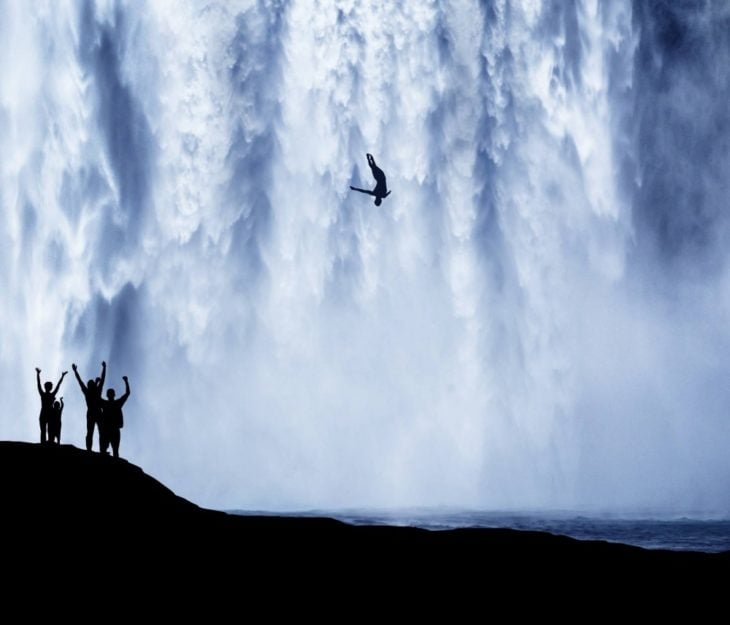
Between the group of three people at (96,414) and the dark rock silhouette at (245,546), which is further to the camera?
the group of three people at (96,414)

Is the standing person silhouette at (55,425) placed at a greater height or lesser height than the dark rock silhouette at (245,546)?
greater

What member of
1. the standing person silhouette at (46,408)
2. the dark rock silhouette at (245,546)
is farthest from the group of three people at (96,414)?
the dark rock silhouette at (245,546)

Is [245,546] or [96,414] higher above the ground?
[96,414]

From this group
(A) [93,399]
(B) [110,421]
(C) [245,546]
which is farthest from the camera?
(B) [110,421]

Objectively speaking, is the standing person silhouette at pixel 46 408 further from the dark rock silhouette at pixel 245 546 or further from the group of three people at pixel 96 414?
the dark rock silhouette at pixel 245 546

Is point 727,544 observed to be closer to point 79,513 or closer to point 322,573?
point 322,573

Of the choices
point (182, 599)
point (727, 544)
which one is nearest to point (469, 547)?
point (182, 599)

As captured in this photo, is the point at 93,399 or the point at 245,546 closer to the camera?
the point at 245,546

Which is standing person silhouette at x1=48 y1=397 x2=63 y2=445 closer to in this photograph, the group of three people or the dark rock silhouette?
the group of three people

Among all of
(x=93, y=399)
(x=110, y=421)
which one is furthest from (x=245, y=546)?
(x=93, y=399)

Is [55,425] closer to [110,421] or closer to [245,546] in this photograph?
[110,421]

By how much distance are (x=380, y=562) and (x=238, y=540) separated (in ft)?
8.36

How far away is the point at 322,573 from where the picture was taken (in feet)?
47.9

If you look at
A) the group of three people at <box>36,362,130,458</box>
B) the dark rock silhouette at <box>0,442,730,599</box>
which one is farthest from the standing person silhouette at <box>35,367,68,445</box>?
the dark rock silhouette at <box>0,442,730,599</box>
